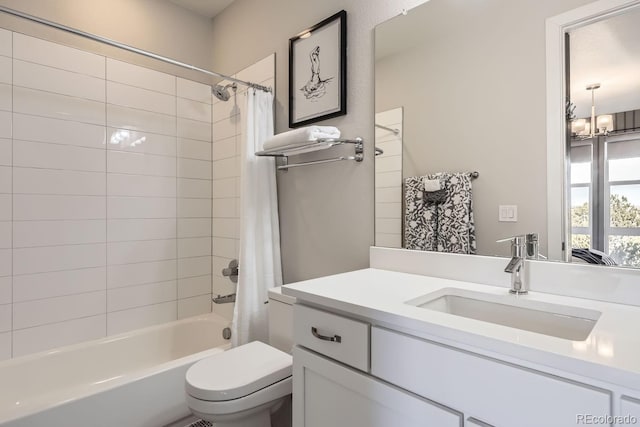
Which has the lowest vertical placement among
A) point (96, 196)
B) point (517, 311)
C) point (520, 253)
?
point (517, 311)

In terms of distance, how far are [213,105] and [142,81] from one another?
496mm

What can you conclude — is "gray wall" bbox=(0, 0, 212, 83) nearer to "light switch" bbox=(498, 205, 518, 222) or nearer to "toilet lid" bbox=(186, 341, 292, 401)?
"toilet lid" bbox=(186, 341, 292, 401)

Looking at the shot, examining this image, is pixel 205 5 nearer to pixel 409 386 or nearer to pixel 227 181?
pixel 227 181

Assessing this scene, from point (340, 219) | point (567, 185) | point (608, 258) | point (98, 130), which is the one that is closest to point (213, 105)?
point (98, 130)

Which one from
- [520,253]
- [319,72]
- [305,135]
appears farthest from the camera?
[319,72]

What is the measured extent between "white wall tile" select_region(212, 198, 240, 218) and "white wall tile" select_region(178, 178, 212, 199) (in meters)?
0.09

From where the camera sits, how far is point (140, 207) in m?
2.26

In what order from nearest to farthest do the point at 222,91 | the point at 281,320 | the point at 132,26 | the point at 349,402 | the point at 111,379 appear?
the point at 349,402 → the point at 281,320 → the point at 111,379 → the point at 132,26 → the point at 222,91

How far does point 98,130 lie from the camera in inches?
82.1

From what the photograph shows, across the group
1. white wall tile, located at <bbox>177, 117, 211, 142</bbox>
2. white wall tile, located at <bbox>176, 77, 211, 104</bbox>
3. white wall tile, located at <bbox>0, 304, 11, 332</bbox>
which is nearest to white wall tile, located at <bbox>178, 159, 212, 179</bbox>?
white wall tile, located at <bbox>177, 117, 211, 142</bbox>

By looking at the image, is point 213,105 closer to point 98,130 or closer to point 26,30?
point 98,130

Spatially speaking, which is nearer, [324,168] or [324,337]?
[324,337]

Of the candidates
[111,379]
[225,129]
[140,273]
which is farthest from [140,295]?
[225,129]

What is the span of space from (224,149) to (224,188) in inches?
11.0
